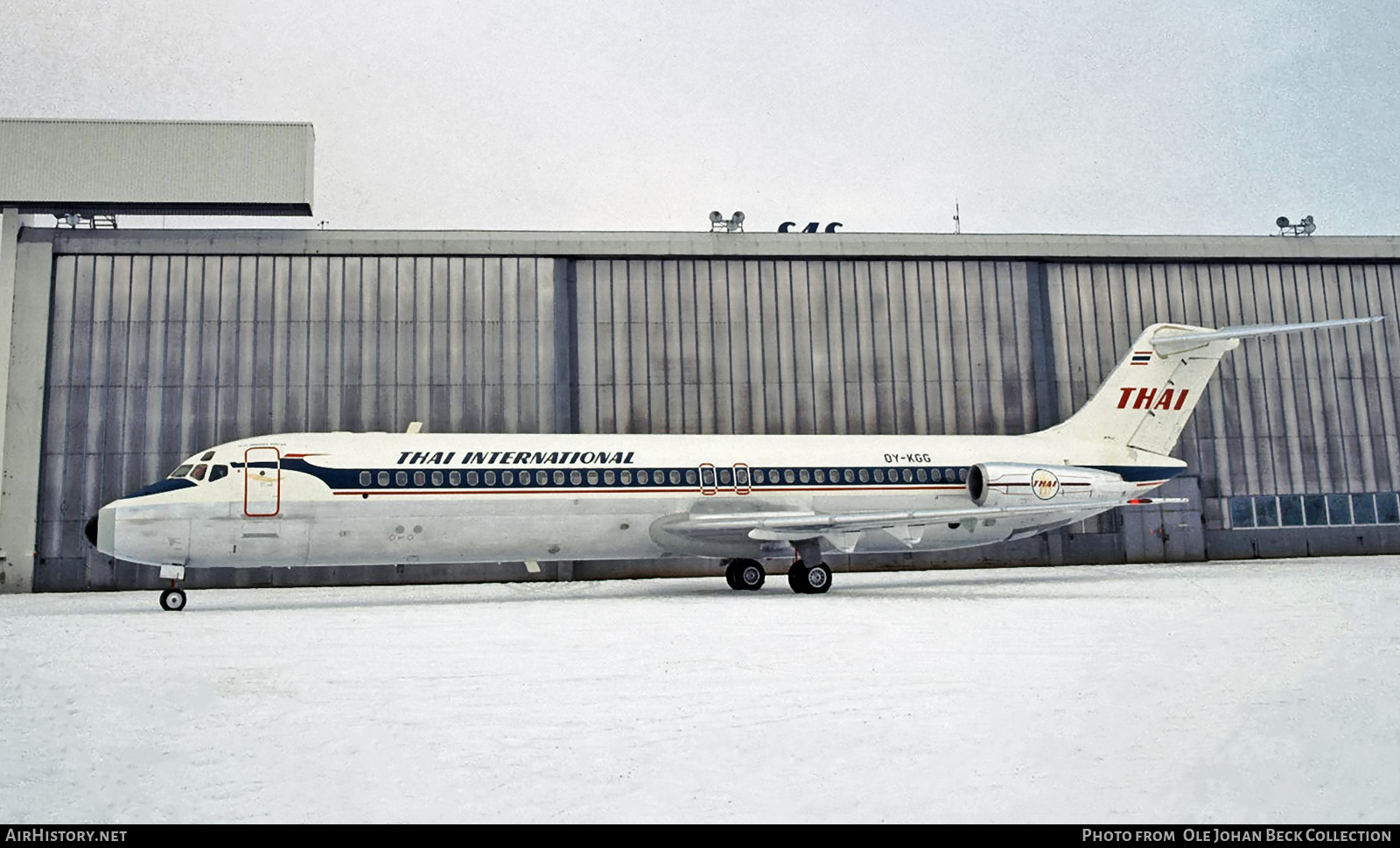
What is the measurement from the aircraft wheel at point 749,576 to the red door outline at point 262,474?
905 cm

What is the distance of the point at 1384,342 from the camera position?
101 feet

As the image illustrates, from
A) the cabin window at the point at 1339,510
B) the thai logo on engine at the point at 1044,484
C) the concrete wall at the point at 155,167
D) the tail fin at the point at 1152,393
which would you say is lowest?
the cabin window at the point at 1339,510

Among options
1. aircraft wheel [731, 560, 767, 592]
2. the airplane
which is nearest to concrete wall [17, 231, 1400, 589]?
the airplane

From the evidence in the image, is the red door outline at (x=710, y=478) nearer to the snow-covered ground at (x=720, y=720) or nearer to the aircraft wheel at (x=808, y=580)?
the aircraft wheel at (x=808, y=580)

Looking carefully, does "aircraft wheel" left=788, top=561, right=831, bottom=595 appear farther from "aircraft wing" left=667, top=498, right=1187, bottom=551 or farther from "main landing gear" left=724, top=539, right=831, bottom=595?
"aircraft wing" left=667, top=498, right=1187, bottom=551

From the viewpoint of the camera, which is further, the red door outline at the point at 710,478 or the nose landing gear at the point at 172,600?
the red door outline at the point at 710,478

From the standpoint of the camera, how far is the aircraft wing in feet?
64.5

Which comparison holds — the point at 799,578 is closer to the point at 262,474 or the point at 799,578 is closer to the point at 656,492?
the point at 656,492

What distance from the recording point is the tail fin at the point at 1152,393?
79.4 feet

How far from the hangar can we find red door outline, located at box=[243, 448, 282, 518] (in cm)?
805

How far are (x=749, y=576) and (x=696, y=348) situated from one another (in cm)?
862

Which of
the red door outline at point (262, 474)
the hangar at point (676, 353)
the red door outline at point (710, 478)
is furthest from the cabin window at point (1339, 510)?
the red door outline at point (262, 474)
